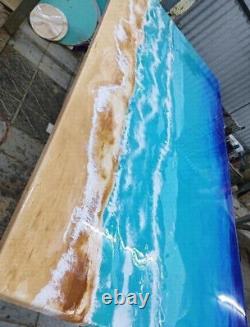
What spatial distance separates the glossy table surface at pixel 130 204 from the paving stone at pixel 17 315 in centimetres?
113

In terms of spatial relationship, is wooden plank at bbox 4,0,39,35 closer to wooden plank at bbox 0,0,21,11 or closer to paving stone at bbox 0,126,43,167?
wooden plank at bbox 0,0,21,11

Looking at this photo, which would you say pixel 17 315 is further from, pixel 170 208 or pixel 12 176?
pixel 170 208

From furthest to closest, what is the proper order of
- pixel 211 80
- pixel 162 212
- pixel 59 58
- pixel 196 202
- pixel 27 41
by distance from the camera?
pixel 211 80
pixel 59 58
pixel 27 41
pixel 196 202
pixel 162 212

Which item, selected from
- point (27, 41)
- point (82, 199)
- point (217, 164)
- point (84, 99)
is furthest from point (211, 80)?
point (82, 199)

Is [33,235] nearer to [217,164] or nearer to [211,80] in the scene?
[217,164]

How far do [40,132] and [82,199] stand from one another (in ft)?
4.60

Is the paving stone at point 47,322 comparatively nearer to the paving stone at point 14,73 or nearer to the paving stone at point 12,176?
the paving stone at point 12,176

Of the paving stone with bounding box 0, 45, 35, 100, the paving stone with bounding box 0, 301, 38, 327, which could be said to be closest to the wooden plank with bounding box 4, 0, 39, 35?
the paving stone with bounding box 0, 45, 35, 100

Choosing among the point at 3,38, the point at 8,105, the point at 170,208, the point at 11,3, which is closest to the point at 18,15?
the point at 3,38

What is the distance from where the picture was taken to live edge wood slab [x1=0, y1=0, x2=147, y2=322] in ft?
3.86

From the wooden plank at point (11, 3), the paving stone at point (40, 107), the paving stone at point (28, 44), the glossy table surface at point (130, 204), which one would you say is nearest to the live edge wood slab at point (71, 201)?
the glossy table surface at point (130, 204)

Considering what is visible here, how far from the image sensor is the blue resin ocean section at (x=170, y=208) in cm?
160

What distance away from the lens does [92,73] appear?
1811 mm

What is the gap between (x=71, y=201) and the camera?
143cm
